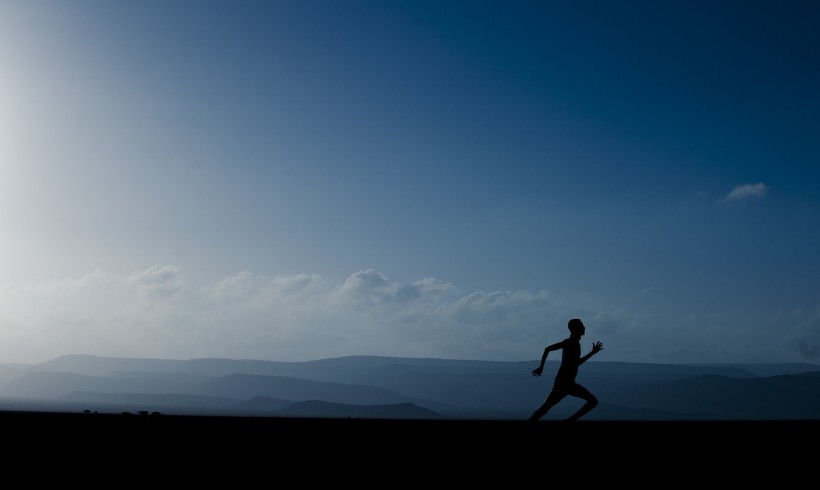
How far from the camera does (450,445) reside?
8.74m

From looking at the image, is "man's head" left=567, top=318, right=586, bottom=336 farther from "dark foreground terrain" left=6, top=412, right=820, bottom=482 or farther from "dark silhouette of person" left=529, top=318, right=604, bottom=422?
"dark foreground terrain" left=6, top=412, right=820, bottom=482

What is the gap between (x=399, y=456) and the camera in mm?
7367

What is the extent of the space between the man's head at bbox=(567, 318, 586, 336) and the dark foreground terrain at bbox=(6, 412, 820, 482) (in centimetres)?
180

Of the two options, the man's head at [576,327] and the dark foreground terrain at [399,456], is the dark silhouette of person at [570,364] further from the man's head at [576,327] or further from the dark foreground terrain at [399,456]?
the dark foreground terrain at [399,456]

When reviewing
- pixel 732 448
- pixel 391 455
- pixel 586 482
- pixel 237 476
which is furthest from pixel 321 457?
pixel 732 448

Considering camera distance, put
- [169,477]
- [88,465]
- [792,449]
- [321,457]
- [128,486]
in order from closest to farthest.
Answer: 1. [128,486]
2. [169,477]
3. [88,465]
4. [321,457]
5. [792,449]

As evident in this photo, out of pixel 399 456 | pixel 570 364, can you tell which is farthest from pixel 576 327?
pixel 399 456

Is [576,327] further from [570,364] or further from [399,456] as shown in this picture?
[399,456]

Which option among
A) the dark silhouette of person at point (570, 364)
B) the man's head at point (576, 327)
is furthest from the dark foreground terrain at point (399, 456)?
the man's head at point (576, 327)

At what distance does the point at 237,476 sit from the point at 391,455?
6.83ft

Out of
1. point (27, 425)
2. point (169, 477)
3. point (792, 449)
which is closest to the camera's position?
point (169, 477)

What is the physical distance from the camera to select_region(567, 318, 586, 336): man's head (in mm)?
11797

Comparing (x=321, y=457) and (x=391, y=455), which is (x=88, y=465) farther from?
(x=391, y=455)

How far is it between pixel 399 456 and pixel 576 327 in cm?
544
